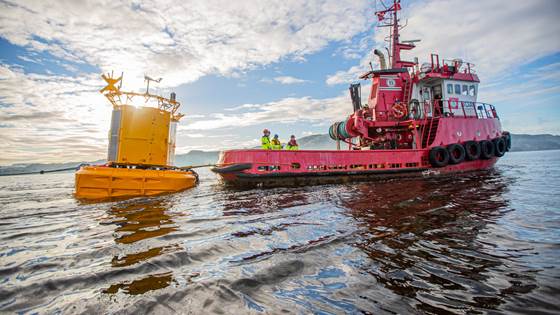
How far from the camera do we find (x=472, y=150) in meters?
12.8

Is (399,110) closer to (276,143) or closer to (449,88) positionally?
(449,88)

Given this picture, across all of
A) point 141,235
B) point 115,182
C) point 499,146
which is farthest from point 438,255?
point 499,146

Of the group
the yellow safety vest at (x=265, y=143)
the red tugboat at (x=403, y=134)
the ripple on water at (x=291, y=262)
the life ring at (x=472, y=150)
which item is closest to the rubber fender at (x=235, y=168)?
the red tugboat at (x=403, y=134)

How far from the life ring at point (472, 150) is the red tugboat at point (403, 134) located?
0.04 m

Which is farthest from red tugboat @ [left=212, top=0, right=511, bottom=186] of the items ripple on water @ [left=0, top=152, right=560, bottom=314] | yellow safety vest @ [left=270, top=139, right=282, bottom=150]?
ripple on water @ [left=0, top=152, right=560, bottom=314]

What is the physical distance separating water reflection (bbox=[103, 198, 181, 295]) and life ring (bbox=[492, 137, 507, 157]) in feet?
51.7

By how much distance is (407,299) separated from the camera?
1.76 meters

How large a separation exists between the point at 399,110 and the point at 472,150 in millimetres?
4506

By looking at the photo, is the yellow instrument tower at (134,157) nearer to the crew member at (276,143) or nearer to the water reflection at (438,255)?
the crew member at (276,143)

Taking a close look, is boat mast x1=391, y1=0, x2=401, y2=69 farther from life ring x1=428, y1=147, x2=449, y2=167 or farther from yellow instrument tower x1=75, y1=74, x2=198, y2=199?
yellow instrument tower x1=75, y1=74, x2=198, y2=199

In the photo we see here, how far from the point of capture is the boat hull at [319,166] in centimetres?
914

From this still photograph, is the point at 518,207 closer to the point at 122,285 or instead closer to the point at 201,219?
the point at 201,219

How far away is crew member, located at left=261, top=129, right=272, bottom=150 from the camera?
10156 mm

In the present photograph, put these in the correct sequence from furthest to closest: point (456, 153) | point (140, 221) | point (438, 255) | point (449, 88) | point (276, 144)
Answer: point (449, 88) < point (456, 153) < point (276, 144) < point (140, 221) < point (438, 255)
